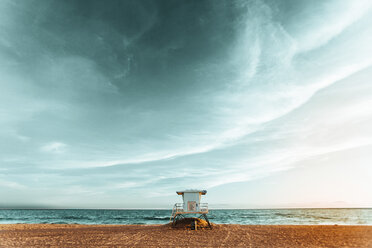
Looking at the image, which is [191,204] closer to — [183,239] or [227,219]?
[183,239]

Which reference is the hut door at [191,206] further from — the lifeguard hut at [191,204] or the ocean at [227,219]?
the ocean at [227,219]

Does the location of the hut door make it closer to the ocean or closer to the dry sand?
the dry sand

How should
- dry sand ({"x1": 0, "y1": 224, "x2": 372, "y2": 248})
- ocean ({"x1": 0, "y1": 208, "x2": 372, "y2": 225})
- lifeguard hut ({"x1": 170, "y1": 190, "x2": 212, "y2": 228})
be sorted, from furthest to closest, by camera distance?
ocean ({"x1": 0, "y1": 208, "x2": 372, "y2": 225}), lifeguard hut ({"x1": 170, "y1": 190, "x2": 212, "y2": 228}), dry sand ({"x1": 0, "y1": 224, "x2": 372, "y2": 248})

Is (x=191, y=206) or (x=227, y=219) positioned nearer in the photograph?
(x=191, y=206)

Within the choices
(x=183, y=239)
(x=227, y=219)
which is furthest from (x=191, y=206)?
(x=227, y=219)

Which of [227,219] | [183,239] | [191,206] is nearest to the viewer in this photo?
[183,239]

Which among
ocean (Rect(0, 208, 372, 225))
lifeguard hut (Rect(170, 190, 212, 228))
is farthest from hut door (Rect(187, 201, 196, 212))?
ocean (Rect(0, 208, 372, 225))

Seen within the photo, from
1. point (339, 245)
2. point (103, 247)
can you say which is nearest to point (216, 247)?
point (103, 247)

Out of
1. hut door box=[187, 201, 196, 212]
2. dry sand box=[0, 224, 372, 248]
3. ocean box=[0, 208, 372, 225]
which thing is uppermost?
hut door box=[187, 201, 196, 212]

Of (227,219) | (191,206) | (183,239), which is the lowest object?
(227,219)

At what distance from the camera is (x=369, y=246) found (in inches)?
623

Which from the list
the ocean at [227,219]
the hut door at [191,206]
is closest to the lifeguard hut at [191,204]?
the hut door at [191,206]

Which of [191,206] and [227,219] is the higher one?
[191,206]

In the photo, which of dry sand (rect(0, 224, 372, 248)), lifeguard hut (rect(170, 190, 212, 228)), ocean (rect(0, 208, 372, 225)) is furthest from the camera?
ocean (rect(0, 208, 372, 225))
